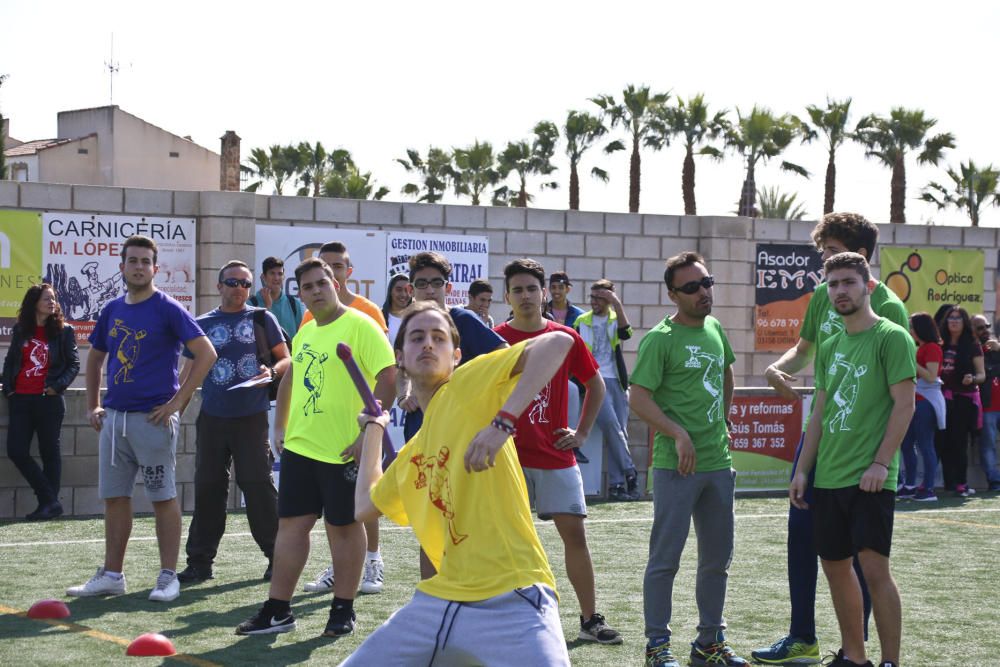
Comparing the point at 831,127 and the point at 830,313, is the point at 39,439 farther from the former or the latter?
the point at 831,127

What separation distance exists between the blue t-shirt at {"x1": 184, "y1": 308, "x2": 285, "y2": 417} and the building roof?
4305 cm

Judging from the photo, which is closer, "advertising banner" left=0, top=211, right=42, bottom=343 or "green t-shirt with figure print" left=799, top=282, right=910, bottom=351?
"green t-shirt with figure print" left=799, top=282, right=910, bottom=351

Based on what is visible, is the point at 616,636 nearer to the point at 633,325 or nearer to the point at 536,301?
the point at 536,301

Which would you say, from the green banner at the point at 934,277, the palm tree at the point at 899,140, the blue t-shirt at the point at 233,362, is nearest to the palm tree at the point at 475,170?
the palm tree at the point at 899,140

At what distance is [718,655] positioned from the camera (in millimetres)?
6273

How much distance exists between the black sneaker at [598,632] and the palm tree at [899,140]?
36.2 meters

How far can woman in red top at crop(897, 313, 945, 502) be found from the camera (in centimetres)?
1405

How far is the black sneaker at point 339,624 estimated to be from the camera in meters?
6.81

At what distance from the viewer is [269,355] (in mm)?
8781

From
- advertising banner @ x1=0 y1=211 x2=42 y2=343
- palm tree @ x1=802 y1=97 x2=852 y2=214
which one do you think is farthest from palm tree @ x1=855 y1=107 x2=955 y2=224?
advertising banner @ x1=0 y1=211 x2=42 y2=343

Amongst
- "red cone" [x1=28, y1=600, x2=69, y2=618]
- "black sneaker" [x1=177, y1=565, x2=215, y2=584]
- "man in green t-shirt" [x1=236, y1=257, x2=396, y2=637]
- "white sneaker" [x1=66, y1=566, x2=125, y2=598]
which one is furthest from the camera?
"black sneaker" [x1=177, y1=565, x2=215, y2=584]

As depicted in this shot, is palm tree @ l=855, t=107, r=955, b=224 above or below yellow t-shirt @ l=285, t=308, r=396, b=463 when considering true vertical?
above

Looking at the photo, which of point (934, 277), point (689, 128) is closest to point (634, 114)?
point (689, 128)

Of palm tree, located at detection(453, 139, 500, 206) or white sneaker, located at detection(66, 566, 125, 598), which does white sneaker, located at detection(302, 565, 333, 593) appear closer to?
white sneaker, located at detection(66, 566, 125, 598)
